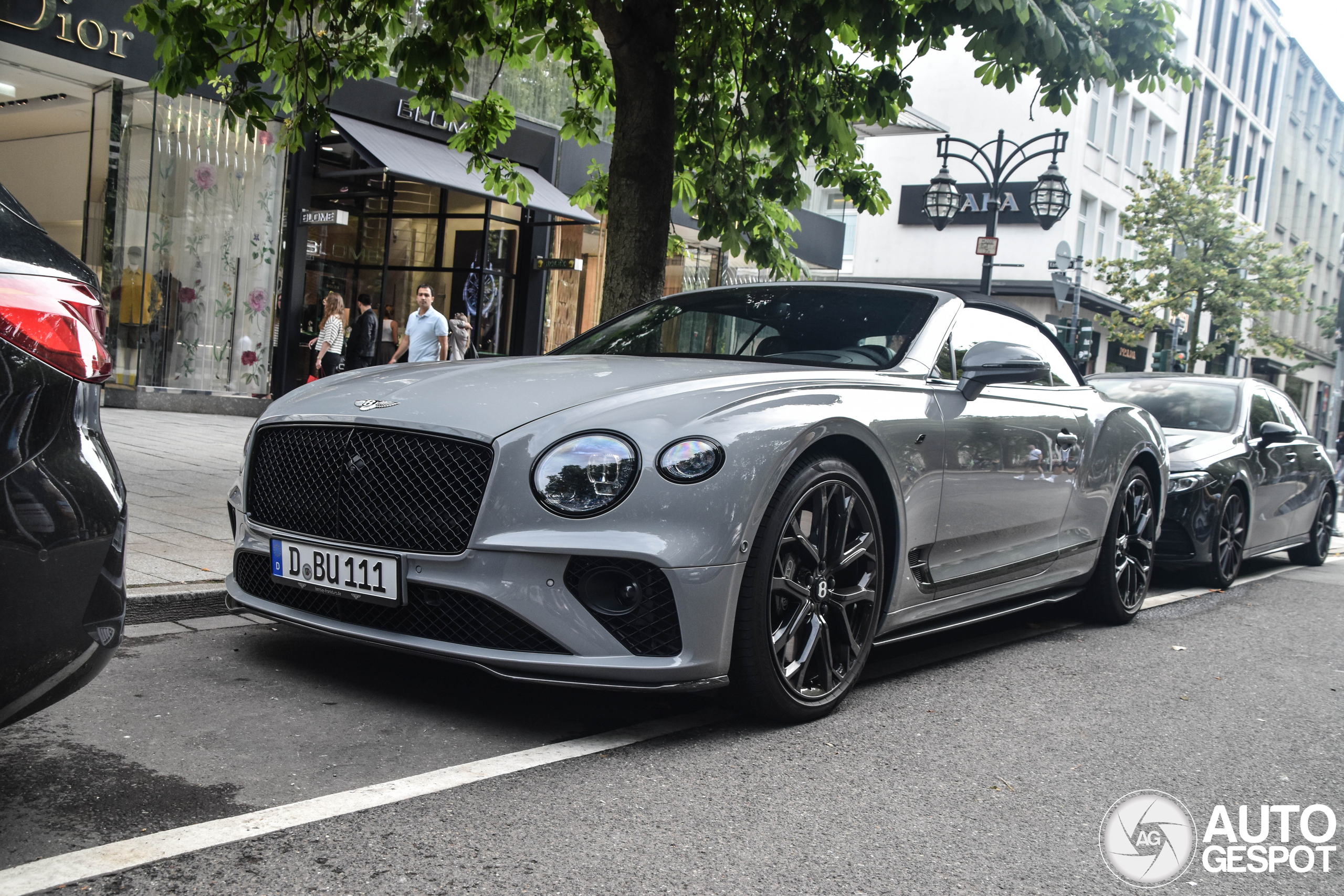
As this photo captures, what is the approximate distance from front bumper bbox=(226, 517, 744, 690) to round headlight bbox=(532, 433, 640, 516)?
0.14m

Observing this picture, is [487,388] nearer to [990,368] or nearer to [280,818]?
[280,818]

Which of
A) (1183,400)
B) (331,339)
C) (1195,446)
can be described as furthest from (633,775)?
Answer: (331,339)

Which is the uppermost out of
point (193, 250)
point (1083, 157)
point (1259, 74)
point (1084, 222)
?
point (1259, 74)

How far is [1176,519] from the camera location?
762 centimetres

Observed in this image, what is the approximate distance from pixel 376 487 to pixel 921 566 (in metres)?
1.93

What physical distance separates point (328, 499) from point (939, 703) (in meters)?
2.17

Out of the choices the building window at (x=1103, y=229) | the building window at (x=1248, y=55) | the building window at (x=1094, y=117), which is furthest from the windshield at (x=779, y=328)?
the building window at (x=1248, y=55)

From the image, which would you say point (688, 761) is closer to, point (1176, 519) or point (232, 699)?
point (232, 699)

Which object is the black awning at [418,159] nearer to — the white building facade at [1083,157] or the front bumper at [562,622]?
the front bumper at [562,622]

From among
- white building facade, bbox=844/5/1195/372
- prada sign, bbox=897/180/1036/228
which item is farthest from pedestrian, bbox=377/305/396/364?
prada sign, bbox=897/180/1036/228

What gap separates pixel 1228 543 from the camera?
8.05m

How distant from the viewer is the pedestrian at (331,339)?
566 inches

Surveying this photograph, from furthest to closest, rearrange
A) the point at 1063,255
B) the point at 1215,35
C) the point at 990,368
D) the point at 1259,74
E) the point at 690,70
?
the point at 1259,74, the point at 1215,35, the point at 1063,255, the point at 690,70, the point at 990,368

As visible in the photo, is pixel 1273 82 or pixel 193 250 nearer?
pixel 193 250
